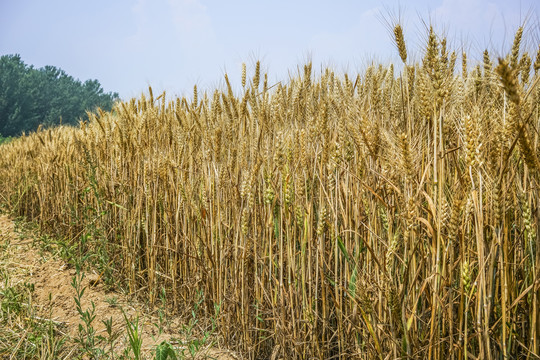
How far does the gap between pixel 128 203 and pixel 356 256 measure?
1977 millimetres

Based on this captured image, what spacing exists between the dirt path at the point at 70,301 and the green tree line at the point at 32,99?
2565cm

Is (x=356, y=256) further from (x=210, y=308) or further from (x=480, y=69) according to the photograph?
(x=480, y=69)

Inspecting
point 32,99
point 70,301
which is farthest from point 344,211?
point 32,99

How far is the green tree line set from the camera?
103ft

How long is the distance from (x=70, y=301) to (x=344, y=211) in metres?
2.14

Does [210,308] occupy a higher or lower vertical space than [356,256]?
lower

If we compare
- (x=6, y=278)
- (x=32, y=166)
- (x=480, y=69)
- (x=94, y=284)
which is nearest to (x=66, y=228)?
(x=6, y=278)

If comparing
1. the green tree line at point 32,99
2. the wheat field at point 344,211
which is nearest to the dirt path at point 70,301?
the wheat field at point 344,211

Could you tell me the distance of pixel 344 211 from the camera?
167 cm

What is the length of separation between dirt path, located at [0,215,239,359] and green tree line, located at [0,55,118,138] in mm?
25647

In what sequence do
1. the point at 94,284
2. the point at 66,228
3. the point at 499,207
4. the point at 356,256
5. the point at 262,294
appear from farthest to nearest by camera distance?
the point at 66,228, the point at 94,284, the point at 262,294, the point at 356,256, the point at 499,207

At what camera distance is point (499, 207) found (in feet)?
3.59

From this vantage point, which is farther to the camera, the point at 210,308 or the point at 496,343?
the point at 210,308

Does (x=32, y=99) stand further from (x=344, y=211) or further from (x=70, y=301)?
(x=344, y=211)
